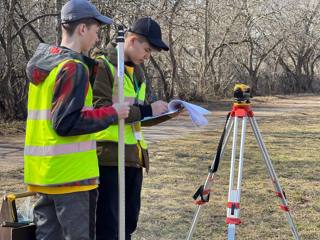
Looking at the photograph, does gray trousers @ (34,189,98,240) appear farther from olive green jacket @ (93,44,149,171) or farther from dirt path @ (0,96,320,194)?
dirt path @ (0,96,320,194)

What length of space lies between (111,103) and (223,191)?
367cm

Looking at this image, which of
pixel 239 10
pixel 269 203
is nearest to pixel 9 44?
pixel 269 203

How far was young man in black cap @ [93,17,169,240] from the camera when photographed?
325cm

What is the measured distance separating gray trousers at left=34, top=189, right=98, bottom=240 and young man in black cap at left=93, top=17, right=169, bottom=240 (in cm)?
43

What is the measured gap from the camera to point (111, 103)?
10.6 ft

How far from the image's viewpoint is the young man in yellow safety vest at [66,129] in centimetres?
267

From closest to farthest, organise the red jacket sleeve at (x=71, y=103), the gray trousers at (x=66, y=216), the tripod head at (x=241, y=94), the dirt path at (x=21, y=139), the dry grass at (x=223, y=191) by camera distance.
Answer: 1. the red jacket sleeve at (x=71, y=103)
2. the gray trousers at (x=66, y=216)
3. the tripod head at (x=241, y=94)
4. the dry grass at (x=223, y=191)
5. the dirt path at (x=21, y=139)

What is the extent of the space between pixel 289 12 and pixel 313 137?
18.6 metres

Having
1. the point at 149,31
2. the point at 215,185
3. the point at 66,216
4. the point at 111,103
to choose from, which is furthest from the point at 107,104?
the point at 215,185

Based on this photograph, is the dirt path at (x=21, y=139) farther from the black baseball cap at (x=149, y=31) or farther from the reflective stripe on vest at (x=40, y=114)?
the reflective stripe on vest at (x=40, y=114)

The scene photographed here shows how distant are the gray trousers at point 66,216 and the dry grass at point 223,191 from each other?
2.06 meters

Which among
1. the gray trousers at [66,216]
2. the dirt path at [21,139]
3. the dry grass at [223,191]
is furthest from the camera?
the dirt path at [21,139]

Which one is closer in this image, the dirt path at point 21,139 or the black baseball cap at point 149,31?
the black baseball cap at point 149,31

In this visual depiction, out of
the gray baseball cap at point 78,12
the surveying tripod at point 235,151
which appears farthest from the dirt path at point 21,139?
the gray baseball cap at point 78,12
